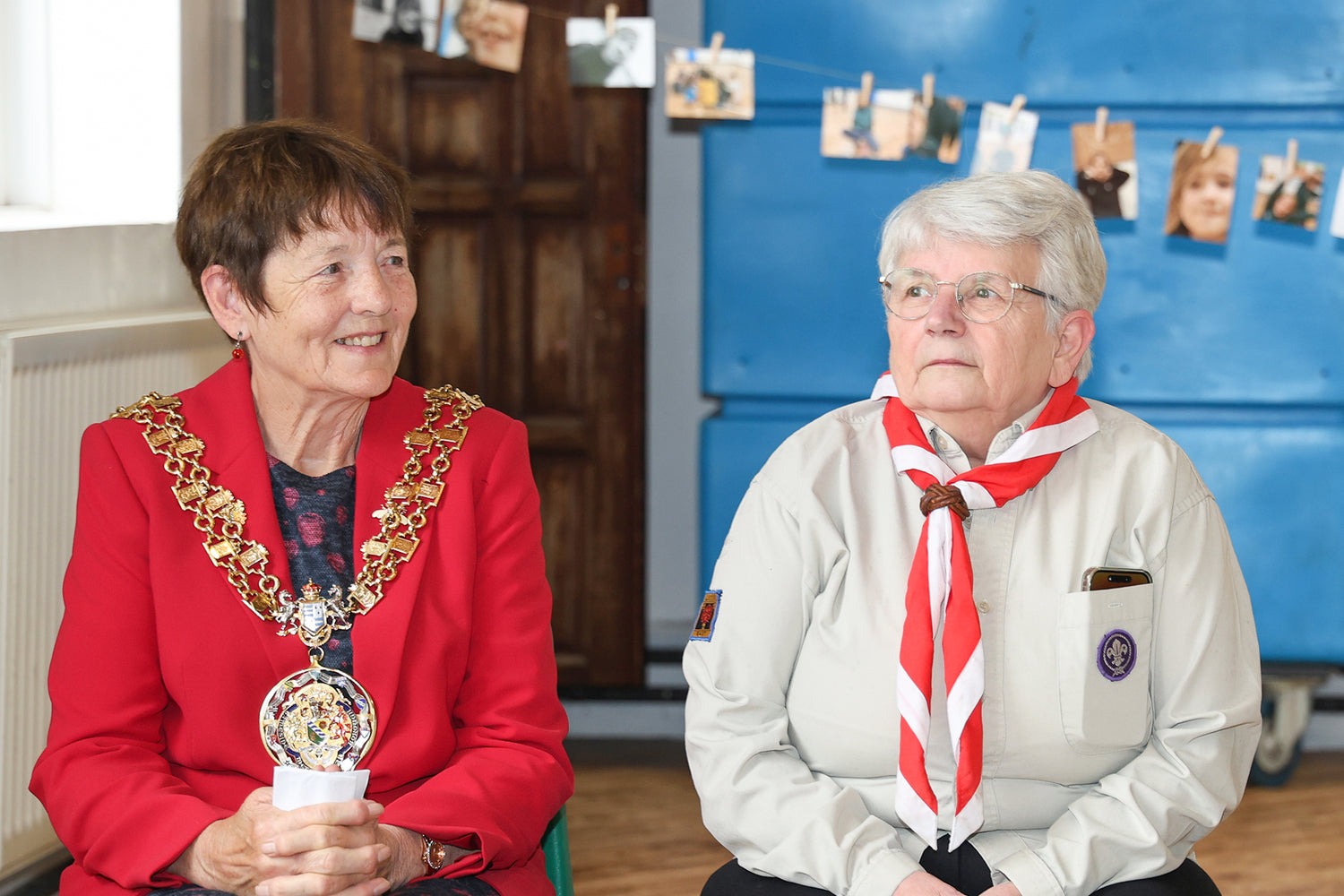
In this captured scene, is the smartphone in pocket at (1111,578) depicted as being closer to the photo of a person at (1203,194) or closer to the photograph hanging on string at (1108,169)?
the photograph hanging on string at (1108,169)

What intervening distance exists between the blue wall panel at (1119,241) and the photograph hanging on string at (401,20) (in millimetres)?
631

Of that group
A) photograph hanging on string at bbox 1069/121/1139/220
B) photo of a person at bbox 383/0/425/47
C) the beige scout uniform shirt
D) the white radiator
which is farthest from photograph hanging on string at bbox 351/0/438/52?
the beige scout uniform shirt

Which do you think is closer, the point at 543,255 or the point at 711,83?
the point at 711,83

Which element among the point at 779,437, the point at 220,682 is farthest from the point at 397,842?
the point at 779,437

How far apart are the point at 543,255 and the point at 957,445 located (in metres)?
1.97

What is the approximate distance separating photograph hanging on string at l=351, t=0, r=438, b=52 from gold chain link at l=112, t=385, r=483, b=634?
4.84 feet

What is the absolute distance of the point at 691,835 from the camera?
2932mm

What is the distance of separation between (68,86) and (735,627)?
6.66 ft

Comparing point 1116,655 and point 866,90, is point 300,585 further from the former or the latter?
point 866,90

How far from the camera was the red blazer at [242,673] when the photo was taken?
1.42 meters

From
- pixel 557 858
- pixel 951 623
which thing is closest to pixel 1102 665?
pixel 951 623

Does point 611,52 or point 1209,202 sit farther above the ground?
point 611,52

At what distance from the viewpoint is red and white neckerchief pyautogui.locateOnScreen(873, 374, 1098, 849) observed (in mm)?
1433

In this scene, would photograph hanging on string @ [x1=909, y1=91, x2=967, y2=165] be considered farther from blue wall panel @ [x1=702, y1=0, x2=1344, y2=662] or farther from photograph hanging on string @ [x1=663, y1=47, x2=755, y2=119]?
photograph hanging on string @ [x1=663, y1=47, x2=755, y2=119]
